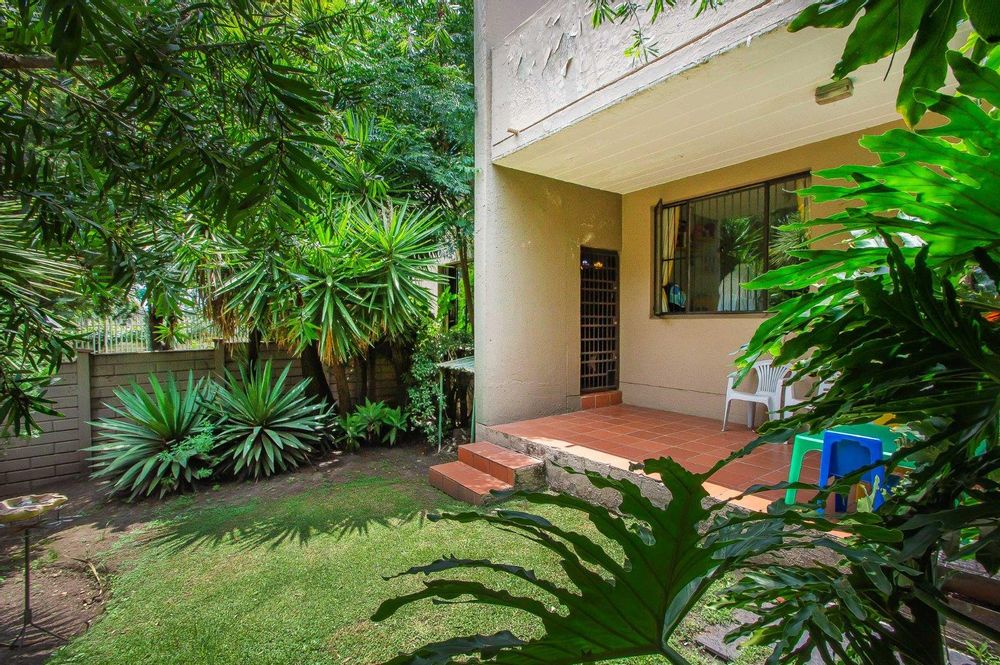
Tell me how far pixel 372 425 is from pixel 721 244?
481 cm

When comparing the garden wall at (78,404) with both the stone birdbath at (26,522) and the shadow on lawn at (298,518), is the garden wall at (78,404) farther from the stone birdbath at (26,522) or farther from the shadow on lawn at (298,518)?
the stone birdbath at (26,522)

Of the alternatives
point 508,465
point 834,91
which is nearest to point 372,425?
point 508,465

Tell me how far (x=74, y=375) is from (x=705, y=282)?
7.34 meters

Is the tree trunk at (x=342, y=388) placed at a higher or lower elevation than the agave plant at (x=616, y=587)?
lower

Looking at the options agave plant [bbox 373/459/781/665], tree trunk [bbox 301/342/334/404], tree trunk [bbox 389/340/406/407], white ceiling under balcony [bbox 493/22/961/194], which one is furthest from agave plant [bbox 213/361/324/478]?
agave plant [bbox 373/459/781/665]

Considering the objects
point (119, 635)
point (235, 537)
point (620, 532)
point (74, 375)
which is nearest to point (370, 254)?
point (235, 537)

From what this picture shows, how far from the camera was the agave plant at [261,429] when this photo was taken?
496 cm

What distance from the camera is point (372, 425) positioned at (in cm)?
588

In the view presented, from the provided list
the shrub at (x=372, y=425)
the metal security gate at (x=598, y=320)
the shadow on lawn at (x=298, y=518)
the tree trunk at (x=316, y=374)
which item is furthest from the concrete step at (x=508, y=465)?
the tree trunk at (x=316, y=374)

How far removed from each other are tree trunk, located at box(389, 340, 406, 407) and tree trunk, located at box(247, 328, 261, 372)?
175cm

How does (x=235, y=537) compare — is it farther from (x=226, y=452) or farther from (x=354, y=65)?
(x=354, y=65)

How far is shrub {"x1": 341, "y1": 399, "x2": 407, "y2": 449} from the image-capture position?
5711mm

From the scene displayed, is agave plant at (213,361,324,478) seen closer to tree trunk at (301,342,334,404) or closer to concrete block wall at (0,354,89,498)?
tree trunk at (301,342,334,404)

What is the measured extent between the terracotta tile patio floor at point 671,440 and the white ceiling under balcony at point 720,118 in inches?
107
